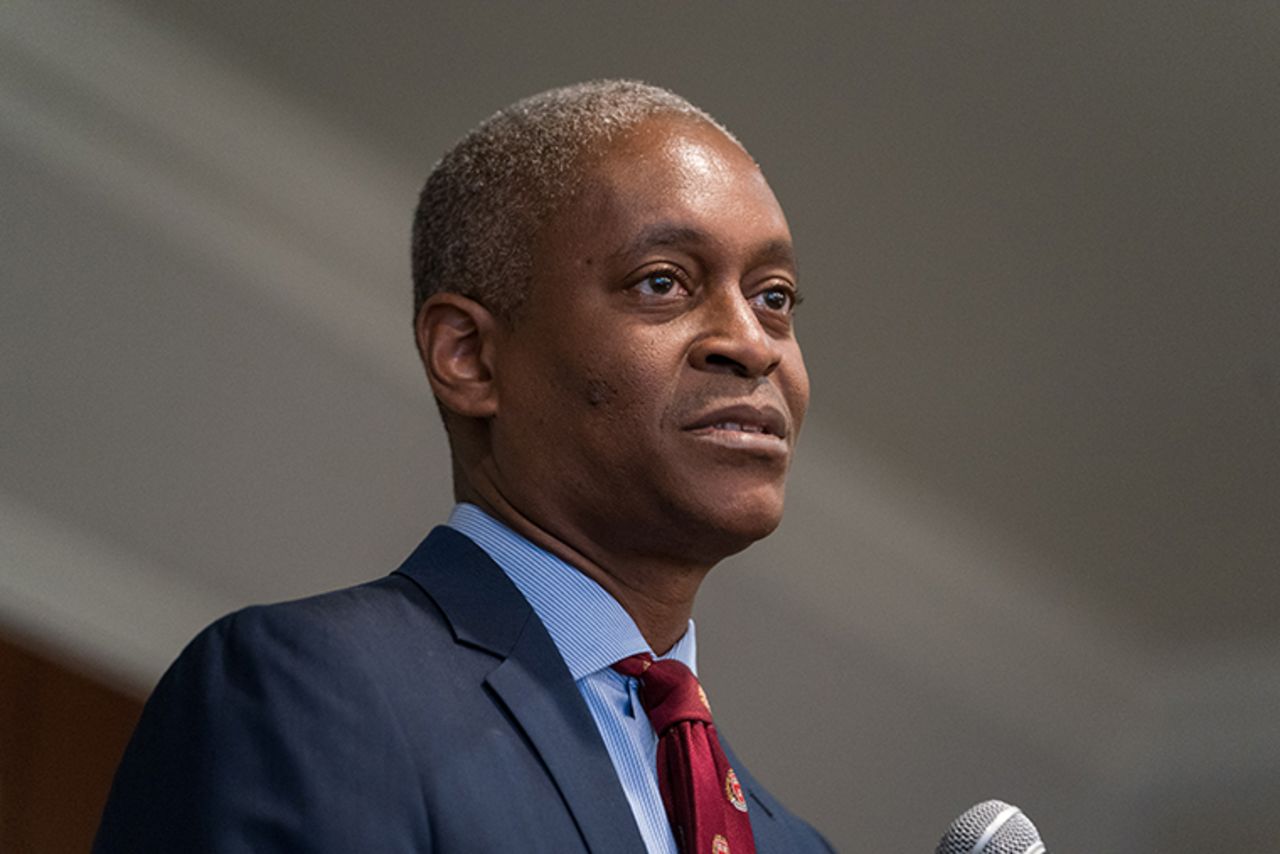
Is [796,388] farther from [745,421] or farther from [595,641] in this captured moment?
[595,641]

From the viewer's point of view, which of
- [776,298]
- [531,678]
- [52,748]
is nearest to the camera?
[531,678]

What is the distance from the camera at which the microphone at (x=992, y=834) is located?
142 cm

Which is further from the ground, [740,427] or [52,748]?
[740,427]

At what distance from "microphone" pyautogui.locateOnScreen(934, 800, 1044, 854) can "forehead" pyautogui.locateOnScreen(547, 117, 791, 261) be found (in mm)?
572

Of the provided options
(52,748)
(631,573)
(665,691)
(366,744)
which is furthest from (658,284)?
(52,748)

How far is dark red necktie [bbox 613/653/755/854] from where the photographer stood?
1.58m

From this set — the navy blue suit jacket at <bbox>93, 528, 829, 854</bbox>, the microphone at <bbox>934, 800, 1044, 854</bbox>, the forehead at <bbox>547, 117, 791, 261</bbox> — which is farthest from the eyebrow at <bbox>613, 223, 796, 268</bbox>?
the microphone at <bbox>934, 800, 1044, 854</bbox>

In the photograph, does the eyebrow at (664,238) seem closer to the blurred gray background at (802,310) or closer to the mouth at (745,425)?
the mouth at (745,425)

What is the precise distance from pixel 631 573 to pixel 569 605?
72 millimetres

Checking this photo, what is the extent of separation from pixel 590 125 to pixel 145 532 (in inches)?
86.7

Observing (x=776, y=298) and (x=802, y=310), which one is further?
(x=802, y=310)

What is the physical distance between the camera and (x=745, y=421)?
1.70 m

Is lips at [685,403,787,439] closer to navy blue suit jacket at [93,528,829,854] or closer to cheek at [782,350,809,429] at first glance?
cheek at [782,350,809,429]

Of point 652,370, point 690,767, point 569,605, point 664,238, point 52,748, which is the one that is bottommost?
point 52,748
